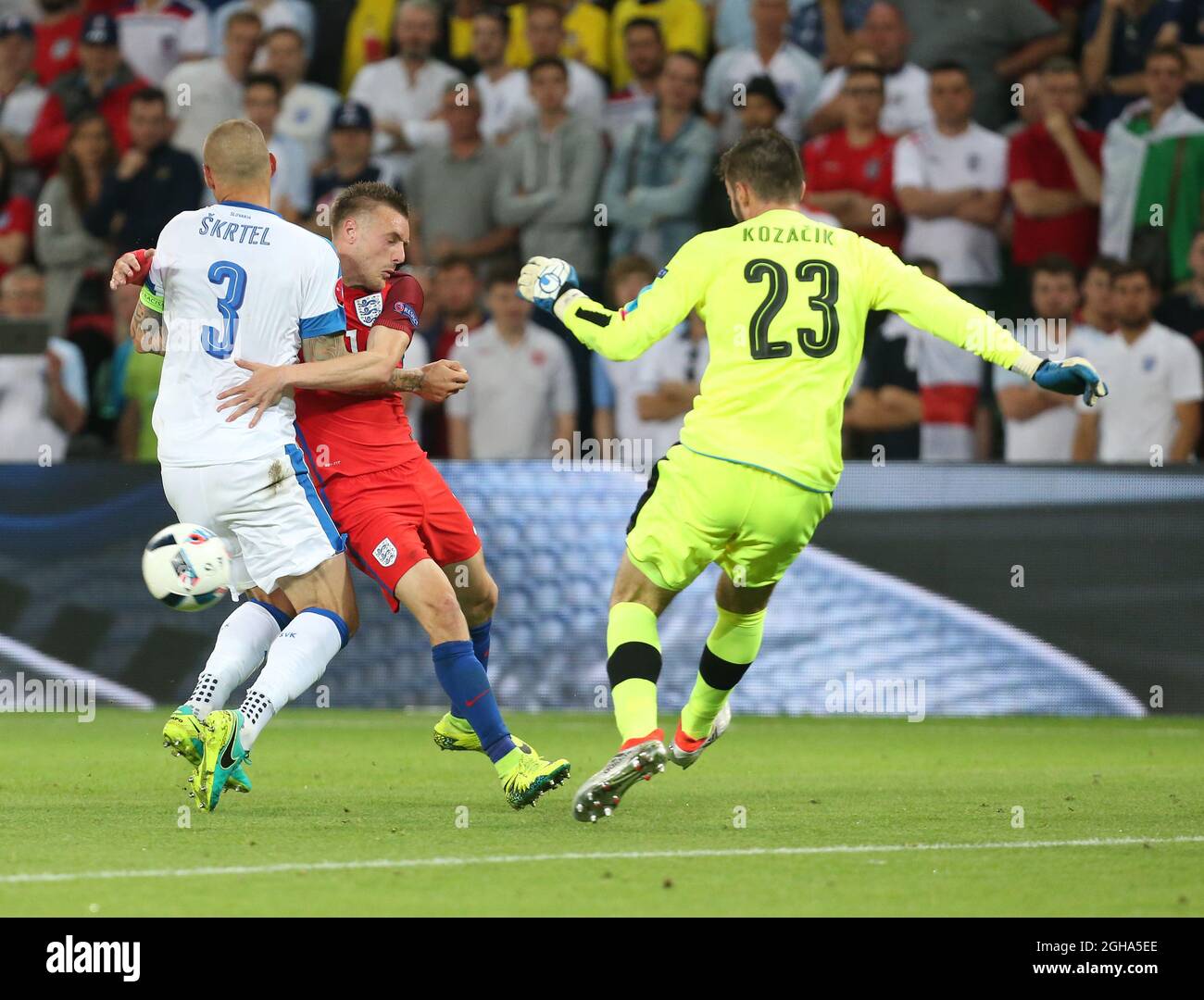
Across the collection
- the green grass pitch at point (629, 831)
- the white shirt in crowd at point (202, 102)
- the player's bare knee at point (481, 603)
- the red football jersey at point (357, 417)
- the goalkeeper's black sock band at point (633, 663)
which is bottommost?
the green grass pitch at point (629, 831)

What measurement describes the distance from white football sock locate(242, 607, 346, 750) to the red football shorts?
314 millimetres

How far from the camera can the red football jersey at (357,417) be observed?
24.0 feet

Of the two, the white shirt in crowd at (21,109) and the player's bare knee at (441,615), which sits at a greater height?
the white shirt in crowd at (21,109)

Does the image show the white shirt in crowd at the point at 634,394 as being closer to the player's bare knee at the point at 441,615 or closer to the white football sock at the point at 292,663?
the player's bare knee at the point at 441,615

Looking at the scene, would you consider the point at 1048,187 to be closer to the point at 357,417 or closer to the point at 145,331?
the point at 357,417

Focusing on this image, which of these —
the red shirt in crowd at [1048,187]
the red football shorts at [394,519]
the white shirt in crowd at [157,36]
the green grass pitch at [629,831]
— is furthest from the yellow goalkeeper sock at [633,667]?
the white shirt in crowd at [157,36]

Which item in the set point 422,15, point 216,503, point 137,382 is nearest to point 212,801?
point 216,503

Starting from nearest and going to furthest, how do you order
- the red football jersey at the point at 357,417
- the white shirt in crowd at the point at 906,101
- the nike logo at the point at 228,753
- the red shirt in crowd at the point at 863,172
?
the nike logo at the point at 228,753
the red football jersey at the point at 357,417
the red shirt in crowd at the point at 863,172
the white shirt in crowd at the point at 906,101

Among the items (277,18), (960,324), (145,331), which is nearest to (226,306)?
(145,331)

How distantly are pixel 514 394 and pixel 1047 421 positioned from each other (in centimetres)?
335

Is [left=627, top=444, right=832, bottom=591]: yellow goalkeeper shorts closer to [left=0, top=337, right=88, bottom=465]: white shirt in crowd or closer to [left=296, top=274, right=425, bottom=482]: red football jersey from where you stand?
[left=296, top=274, right=425, bottom=482]: red football jersey

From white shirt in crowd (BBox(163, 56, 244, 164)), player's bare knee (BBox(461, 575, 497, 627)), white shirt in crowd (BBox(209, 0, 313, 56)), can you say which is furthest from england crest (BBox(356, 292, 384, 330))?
white shirt in crowd (BBox(209, 0, 313, 56))

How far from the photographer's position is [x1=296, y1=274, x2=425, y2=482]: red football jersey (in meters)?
7.32

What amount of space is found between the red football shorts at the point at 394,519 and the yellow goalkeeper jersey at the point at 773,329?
→ 1.02m
